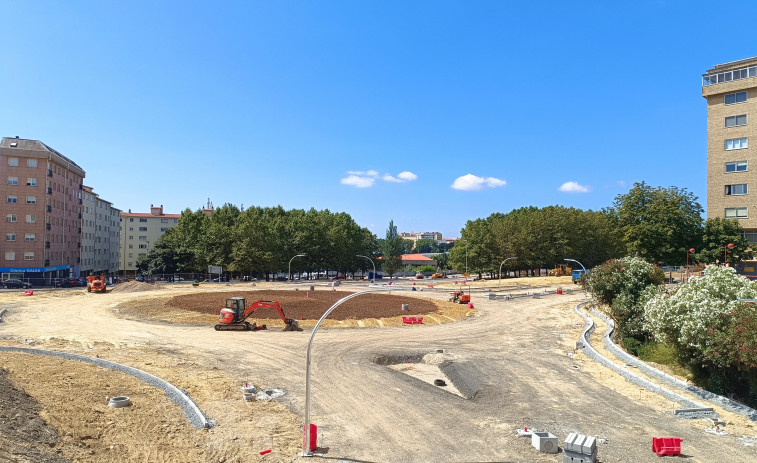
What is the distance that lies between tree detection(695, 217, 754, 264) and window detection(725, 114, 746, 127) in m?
12.3

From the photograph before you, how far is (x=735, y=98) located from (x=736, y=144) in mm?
6017

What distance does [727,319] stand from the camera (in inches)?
768

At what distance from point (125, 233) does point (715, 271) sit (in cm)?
14464

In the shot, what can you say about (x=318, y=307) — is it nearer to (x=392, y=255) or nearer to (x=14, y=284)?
(x=14, y=284)

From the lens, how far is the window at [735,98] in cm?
5572

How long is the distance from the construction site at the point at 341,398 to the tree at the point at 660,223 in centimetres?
3166

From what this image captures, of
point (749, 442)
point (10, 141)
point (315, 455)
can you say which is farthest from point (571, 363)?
point (10, 141)

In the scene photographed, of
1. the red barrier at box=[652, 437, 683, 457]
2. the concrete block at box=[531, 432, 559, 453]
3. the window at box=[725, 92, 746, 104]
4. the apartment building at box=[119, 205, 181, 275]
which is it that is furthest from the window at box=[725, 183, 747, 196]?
the apartment building at box=[119, 205, 181, 275]

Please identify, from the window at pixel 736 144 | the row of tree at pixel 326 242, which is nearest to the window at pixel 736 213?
the window at pixel 736 144

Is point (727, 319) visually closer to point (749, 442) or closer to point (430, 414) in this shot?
point (749, 442)

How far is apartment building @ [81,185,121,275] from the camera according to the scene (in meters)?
105

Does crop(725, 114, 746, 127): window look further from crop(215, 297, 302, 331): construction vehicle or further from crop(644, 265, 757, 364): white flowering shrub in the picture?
crop(215, 297, 302, 331): construction vehicle

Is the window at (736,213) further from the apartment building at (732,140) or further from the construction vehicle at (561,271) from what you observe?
the construction vehicle at (561,271)

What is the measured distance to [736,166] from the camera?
55.9 m
